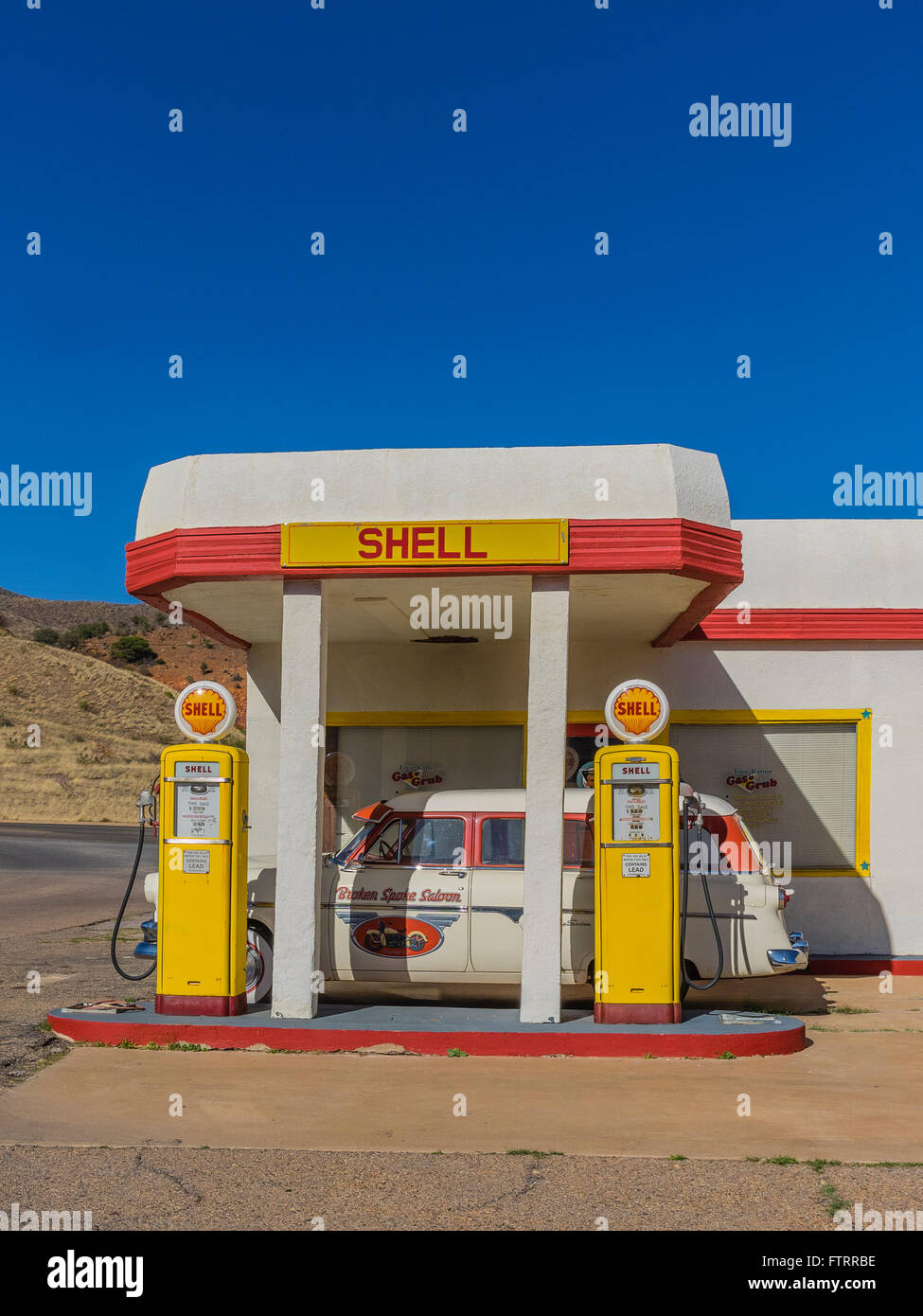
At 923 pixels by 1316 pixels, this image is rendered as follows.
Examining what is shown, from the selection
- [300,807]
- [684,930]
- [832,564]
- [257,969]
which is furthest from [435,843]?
[832,564]

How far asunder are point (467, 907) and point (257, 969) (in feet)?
5.98

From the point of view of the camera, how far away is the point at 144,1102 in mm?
7789

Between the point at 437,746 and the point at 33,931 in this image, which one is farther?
the point at 33,931

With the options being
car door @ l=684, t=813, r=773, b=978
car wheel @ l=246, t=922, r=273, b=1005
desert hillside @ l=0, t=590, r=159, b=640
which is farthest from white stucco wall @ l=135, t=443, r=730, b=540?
desert hillside @ l=0, t=590, r=159, b=640

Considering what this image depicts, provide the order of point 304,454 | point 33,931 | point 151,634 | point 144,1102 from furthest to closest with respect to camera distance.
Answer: point 151,634 < point 33,931 < point 304,454 < point 144,1102

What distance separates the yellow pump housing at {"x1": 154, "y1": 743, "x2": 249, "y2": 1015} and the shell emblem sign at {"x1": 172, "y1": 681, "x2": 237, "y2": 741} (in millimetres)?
300

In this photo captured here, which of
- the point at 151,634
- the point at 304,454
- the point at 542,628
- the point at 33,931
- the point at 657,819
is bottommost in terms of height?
the point at 33,931

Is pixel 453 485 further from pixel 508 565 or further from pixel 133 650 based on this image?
pixel 133 650

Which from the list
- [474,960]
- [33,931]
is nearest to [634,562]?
[474,960]

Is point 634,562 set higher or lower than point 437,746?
higher

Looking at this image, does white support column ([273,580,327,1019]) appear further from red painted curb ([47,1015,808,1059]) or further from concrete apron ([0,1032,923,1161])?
concrete apron ([0,1032,923,1161])
